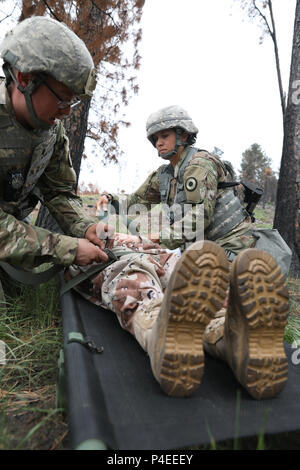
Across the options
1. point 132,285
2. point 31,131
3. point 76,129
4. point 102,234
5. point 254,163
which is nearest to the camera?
point 132,285

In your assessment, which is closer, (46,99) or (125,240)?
(46,99)

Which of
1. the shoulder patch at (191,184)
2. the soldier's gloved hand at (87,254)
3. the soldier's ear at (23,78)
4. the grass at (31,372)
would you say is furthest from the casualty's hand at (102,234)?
the soldier's ear at (23,78)

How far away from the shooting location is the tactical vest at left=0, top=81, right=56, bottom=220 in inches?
77.2

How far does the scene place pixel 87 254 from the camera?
1865 mm

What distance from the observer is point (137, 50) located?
5.32m

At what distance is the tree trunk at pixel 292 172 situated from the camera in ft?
13.0

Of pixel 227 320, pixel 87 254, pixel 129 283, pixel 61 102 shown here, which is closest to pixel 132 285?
pixel 129 283

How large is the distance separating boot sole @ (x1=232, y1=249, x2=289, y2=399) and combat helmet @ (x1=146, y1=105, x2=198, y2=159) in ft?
6.53

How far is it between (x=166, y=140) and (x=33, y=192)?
1217 mm

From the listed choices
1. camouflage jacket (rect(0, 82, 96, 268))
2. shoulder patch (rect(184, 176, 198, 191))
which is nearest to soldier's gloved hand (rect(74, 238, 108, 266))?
camouflage jacket (rect(0, 82, 96, 268))

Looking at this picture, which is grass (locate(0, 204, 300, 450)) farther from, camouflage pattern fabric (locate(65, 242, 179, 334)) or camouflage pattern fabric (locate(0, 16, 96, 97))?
camouflage pattern fabric (locate(0, 16, 96, 97))

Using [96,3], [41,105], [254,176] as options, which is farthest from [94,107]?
[254,176]

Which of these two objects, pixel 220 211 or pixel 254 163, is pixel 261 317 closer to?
pixel 220 211

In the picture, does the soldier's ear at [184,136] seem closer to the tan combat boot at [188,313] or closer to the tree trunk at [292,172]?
the tree trunk at [292,172]
